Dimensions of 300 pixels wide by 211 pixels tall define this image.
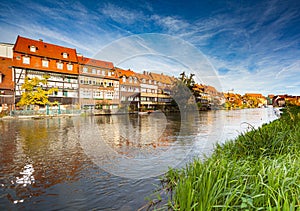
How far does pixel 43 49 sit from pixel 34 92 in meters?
11.3

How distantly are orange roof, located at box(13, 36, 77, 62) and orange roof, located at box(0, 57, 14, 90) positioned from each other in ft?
12.1

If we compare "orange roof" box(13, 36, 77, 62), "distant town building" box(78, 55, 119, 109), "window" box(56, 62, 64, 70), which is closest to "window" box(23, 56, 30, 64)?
"orange roof" box(13, 36, 77, 62)

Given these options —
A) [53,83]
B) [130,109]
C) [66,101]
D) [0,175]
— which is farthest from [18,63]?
[0,175]

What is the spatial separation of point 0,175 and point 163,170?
493 centimetres

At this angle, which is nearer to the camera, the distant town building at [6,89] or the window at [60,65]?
the distant town building at [6,89]

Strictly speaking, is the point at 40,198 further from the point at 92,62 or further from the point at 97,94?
the point at 92,62

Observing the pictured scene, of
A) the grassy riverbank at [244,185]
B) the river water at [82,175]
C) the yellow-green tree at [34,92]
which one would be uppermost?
the yellow-green tree at [34,92]

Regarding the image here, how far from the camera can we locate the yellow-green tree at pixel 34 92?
97.6ft

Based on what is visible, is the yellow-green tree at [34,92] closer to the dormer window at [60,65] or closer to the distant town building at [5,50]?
the dormer window at [60,65]

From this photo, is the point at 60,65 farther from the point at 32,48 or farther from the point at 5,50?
the point at 5,50

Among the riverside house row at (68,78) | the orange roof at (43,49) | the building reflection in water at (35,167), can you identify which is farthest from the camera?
the orange roof at (43,49)

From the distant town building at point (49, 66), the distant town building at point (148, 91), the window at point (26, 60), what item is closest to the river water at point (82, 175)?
the distant town building at point (49, 66)

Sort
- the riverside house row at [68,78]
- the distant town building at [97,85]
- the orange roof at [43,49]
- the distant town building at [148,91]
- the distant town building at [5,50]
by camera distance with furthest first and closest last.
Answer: the distant town building at [148,91] → the distant town building at [97,85] → the distant town building at [5,50] → the orange roof at [43,49] → the riverside house row at [68,78]

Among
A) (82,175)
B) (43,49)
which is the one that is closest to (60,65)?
(43,49)
